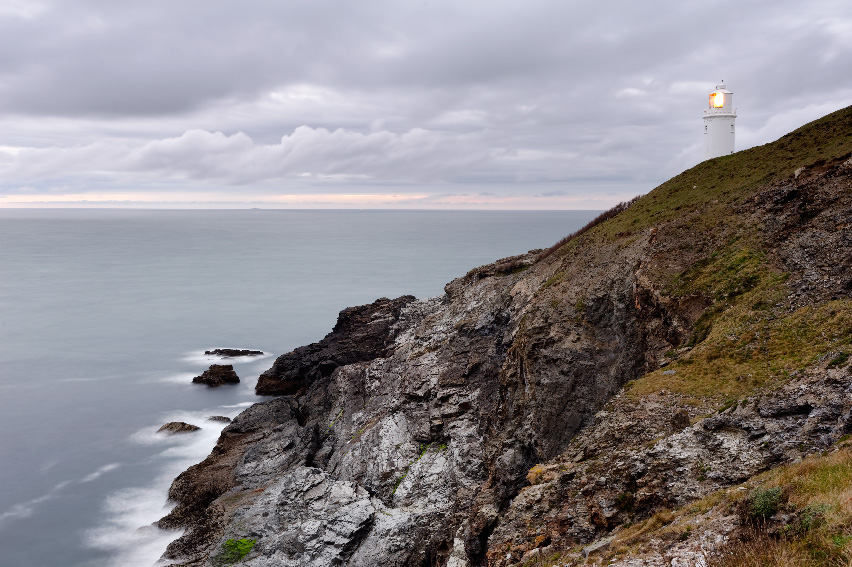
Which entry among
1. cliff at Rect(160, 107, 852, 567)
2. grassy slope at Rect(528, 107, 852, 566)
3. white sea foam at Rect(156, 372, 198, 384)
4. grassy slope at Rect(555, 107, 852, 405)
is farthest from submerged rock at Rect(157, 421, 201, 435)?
grassy slope at Rect(528, 107, 852, 566)

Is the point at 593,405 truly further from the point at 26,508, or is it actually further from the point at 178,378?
the point at 178,378

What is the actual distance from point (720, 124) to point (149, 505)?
5481cm

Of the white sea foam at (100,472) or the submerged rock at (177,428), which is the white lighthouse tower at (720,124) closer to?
the submerged rock at (177,428)

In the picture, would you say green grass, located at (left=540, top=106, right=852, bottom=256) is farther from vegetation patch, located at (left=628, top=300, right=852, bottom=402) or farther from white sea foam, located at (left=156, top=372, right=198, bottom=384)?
white sea foam, located at (left=156, top=372, right=198, bottom=384)

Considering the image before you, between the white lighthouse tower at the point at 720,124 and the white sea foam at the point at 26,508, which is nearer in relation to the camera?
the white sea foam at the point at 26,508

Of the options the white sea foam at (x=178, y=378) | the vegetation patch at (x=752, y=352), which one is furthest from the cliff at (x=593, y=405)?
the white sea foam at (x=178, y=378)

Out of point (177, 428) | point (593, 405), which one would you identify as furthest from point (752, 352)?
point (177, 428)

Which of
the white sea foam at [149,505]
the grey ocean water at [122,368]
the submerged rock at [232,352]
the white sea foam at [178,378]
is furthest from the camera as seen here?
the submerged rock at [232,352]

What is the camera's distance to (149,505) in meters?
39.7

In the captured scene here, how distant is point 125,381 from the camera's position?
65.3 m

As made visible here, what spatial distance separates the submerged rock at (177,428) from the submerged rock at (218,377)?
34.3ft

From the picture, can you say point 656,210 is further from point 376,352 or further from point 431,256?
point 431,256

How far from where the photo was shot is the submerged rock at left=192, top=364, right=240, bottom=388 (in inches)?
2437

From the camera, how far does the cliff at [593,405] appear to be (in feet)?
51.0
